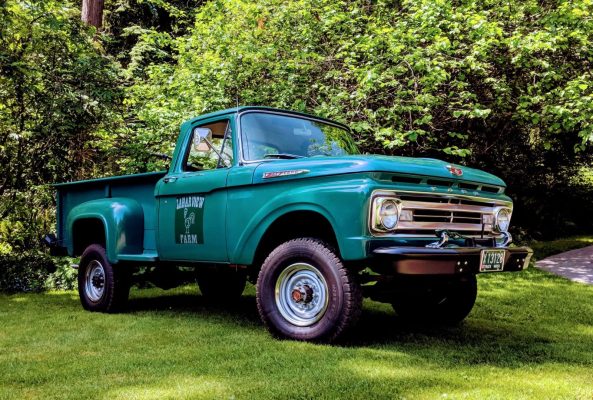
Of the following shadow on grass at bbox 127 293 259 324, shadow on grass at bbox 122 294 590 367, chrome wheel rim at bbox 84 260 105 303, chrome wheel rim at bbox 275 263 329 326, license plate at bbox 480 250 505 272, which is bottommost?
shadow on grass at bbox 127 293 259 324

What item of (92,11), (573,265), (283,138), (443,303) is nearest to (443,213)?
(443,303)

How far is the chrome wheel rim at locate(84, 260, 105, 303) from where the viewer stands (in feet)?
22.3

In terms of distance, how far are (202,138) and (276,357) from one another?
104 inches

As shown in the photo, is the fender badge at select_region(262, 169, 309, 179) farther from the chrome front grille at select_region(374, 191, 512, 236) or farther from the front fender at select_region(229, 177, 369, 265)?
the chrome front grille at select_region(374, 191, 512, 236)

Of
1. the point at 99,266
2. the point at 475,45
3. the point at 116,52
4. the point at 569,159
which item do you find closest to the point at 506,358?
the point at 99,266

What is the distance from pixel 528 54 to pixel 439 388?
24.6ft

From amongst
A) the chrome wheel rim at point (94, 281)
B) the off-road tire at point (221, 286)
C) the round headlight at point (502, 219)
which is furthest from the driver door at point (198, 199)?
the round headlight at point (502, 219)

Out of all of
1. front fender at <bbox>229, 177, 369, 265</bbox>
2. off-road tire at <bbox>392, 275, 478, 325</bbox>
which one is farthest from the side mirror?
off-road tire at <bbox>392, 275, 478, 325</bbox>

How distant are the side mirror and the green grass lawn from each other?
181 cm

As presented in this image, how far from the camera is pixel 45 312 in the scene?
270 inches

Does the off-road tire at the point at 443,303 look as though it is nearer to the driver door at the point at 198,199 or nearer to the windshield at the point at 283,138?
the windshield at the point at 283,138

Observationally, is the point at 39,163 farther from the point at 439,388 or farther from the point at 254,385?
the point at 439,388

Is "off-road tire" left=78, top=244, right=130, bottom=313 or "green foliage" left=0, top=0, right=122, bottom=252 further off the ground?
A: "green foliage" left=0, top=0, right=122, bottom=252

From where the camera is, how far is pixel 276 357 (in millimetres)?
4160
